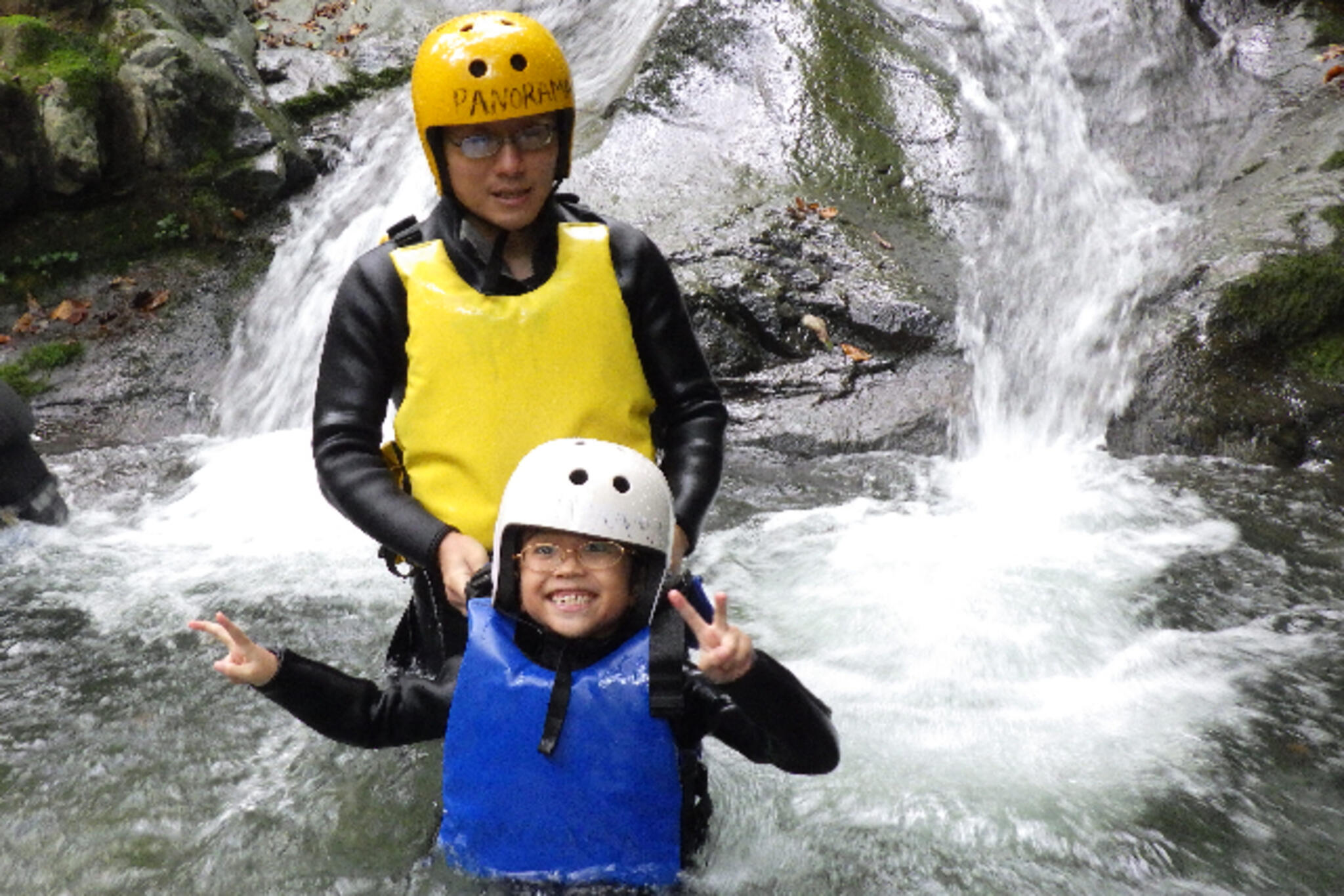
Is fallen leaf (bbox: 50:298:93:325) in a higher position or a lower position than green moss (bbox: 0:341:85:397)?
higher

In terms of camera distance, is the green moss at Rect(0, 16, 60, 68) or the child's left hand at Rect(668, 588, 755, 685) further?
the green moss at Rect(0, 16, 60, 68)

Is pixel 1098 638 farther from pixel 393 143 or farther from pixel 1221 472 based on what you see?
pixel 393 143

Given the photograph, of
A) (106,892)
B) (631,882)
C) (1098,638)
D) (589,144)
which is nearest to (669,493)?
(631,882)

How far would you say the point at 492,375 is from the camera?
9.27ft

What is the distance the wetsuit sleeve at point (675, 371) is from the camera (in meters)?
2.95

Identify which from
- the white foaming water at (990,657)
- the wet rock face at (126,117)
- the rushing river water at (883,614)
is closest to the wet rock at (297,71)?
the wet rock face at (126,117)

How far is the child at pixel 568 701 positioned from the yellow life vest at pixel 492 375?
151mm

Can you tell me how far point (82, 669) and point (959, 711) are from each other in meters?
3.36

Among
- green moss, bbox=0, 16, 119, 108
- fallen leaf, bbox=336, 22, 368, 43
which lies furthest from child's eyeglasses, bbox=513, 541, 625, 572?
fallen leaf, bbox=336, 22, 368, 43

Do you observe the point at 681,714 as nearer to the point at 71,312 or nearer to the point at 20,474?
the point at 20,474

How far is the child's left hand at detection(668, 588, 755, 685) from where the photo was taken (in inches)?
87.9

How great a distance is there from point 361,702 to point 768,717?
98 centimetres

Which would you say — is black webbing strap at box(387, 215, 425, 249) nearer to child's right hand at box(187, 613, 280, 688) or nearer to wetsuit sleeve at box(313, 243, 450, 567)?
wetsuit sleeve at box(313, 243, 450, 567)

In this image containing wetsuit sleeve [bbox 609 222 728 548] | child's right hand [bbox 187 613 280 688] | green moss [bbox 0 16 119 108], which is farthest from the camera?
green moss [bbox 0 16 119 108]
